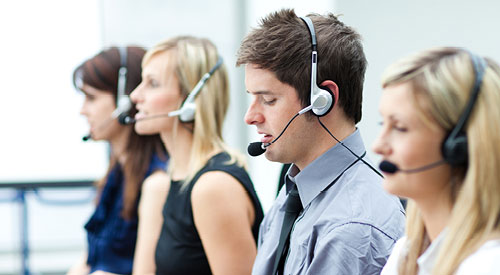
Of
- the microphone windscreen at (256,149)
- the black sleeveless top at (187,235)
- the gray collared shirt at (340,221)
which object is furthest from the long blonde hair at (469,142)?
the black sleeveless top at (187,235)

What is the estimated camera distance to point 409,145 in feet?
2.31

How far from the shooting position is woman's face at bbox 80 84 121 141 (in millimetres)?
2084

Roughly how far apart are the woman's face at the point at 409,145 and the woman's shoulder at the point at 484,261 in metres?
0.09

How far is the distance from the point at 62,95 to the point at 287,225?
2438mm

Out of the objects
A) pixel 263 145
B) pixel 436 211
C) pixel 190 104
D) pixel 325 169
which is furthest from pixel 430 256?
pixel 190 104

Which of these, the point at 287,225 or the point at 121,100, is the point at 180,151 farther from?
the point at 287,225

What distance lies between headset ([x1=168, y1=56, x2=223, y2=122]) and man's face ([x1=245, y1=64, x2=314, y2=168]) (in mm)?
521

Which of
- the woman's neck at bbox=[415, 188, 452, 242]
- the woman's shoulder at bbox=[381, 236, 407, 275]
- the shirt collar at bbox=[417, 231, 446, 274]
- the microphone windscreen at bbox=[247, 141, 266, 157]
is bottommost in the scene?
the woman's shoulder at bbox=[381, 236, 407, 275]

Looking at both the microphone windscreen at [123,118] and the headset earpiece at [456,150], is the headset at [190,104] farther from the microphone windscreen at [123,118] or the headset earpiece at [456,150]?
the headset earpiece at [456,150]

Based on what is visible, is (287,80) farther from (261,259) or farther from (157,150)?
(157,150)

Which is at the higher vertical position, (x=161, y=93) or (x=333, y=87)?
(x=333, y=87)

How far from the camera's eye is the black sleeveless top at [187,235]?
1.44m

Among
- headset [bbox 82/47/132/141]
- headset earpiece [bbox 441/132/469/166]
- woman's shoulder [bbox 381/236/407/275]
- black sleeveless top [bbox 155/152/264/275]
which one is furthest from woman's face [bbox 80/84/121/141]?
headset earpiece [bbox 441/132/469/166]

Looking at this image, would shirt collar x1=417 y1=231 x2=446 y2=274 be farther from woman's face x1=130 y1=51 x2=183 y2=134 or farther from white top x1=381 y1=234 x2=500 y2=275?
woman's face x1=130 y1=51 x2=183 y2=134
